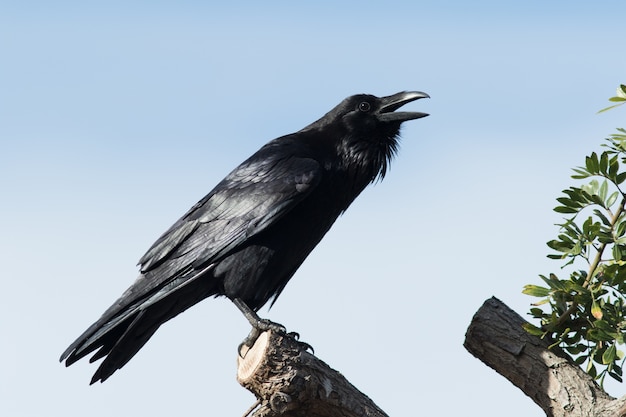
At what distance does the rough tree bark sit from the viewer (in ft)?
15.0

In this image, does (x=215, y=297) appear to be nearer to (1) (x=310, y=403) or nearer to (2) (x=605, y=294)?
(1) (x=310, y=403)

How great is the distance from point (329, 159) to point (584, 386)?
2.66m

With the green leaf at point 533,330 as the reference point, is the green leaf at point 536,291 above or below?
above

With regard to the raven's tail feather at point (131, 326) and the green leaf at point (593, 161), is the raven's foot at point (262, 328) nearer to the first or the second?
the raven's tail feather at point (131, 326)

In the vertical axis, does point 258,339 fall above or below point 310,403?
above

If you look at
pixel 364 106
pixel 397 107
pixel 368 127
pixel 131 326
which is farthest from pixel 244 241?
pixel 397 107

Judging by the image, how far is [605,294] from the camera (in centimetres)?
450

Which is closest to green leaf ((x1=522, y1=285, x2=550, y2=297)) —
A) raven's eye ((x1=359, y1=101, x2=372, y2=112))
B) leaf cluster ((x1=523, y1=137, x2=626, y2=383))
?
leaf cluster ((x1=523, y1=137, x2=626, y2=383))

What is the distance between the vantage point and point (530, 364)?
4691mm

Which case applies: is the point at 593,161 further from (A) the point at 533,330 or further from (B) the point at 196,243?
(B) the point at 196,243

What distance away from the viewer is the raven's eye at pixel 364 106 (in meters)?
6.93

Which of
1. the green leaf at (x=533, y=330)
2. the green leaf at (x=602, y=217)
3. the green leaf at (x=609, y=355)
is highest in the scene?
the green leaf at (x=602, y=217)

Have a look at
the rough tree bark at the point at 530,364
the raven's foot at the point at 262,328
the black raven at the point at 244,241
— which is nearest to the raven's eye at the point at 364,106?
the black raven at the point at 244,241

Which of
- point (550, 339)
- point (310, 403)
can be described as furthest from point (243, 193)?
point (550, 339)
